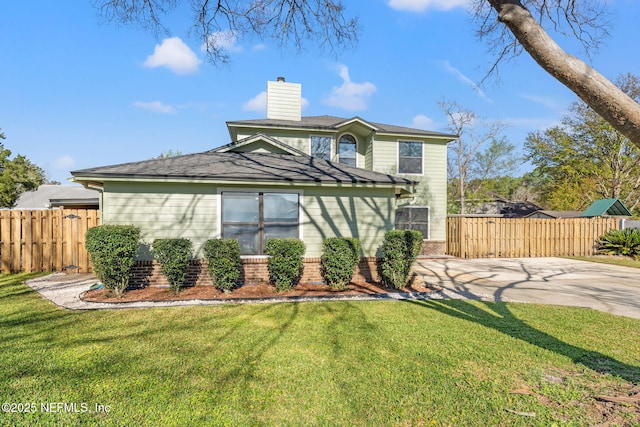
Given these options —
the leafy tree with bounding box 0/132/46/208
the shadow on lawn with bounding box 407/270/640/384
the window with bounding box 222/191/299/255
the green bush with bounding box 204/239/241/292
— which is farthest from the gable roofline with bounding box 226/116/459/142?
the leafy tree with bounding box 0/132/46/208

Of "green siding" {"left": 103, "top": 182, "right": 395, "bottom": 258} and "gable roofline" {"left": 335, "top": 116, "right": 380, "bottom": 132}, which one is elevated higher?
"gable roofline" {"left": 335, "top": 116, "right": 380, "bottom": 132}

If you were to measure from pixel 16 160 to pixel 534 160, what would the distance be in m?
44.2

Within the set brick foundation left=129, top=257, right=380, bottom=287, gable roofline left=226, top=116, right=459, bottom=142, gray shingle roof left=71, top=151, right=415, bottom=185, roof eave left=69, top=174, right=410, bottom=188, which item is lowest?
brick foundation left=129, top=257, right=380, bottom=287

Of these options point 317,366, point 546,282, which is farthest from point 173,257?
point 546,282

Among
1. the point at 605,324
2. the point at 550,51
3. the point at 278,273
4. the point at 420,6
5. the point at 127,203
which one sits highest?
the point at 420,6

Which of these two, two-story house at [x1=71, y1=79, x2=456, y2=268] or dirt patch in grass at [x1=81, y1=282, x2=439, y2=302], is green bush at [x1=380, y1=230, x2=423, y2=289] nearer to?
dirt patch in grass at [x1=81, y1=282, x2=439, y2=302]

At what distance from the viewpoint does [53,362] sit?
3676 millimetres

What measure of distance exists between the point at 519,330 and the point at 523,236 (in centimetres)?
1315

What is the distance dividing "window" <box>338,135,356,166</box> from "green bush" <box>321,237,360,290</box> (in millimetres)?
8605

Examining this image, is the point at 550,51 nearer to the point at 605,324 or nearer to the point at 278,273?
the point at 605,324

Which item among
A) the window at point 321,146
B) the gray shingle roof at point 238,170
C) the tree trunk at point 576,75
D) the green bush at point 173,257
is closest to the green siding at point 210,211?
the gray shingle roof at point 238,170

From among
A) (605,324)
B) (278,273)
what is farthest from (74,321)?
(605,324)

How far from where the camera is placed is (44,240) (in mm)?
9523

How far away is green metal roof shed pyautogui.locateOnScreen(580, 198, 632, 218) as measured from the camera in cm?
1761
